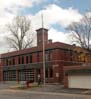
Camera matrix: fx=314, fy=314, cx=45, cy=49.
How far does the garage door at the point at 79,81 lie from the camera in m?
48.7

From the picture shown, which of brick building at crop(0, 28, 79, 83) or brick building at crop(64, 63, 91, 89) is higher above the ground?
brick building at crop(0, 28, 79, 83)

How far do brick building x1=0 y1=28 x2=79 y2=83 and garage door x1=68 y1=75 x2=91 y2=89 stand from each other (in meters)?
12.4

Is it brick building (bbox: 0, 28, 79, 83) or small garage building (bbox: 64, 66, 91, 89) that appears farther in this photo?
brick building (bbox: 0, 28, 79, 83)

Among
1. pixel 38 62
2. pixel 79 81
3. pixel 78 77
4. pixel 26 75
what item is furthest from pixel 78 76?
pixel 26 75

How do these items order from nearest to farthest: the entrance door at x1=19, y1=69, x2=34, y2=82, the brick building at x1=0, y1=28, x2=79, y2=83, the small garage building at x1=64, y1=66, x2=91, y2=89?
1. the small garage building at x1=64, y1=66, x2=91, y2=89
2. the brick building at x1=0, y1=28, x2=79, y2=83
3. the entrance door at x1=19, y1=69, x2=34, y2=82

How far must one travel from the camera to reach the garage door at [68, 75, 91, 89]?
4872 centimetres

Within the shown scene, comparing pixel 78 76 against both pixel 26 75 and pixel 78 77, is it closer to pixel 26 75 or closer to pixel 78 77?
pixel 78 77

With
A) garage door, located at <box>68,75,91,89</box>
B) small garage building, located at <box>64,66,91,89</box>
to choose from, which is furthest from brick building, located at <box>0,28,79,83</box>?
garage door, located at <box>68,75,91,89</box>

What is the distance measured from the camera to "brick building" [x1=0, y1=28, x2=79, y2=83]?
64.9 metres

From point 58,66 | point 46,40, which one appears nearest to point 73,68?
point 58,66

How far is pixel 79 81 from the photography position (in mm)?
50344

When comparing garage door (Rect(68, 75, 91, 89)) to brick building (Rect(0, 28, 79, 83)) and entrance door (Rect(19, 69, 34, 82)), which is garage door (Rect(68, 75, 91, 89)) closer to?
brick building (Rect(0, 28, 79, 83))

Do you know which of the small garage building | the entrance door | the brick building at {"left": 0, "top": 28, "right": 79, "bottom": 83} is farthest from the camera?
the entrance door

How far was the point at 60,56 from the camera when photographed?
64.9 meters
